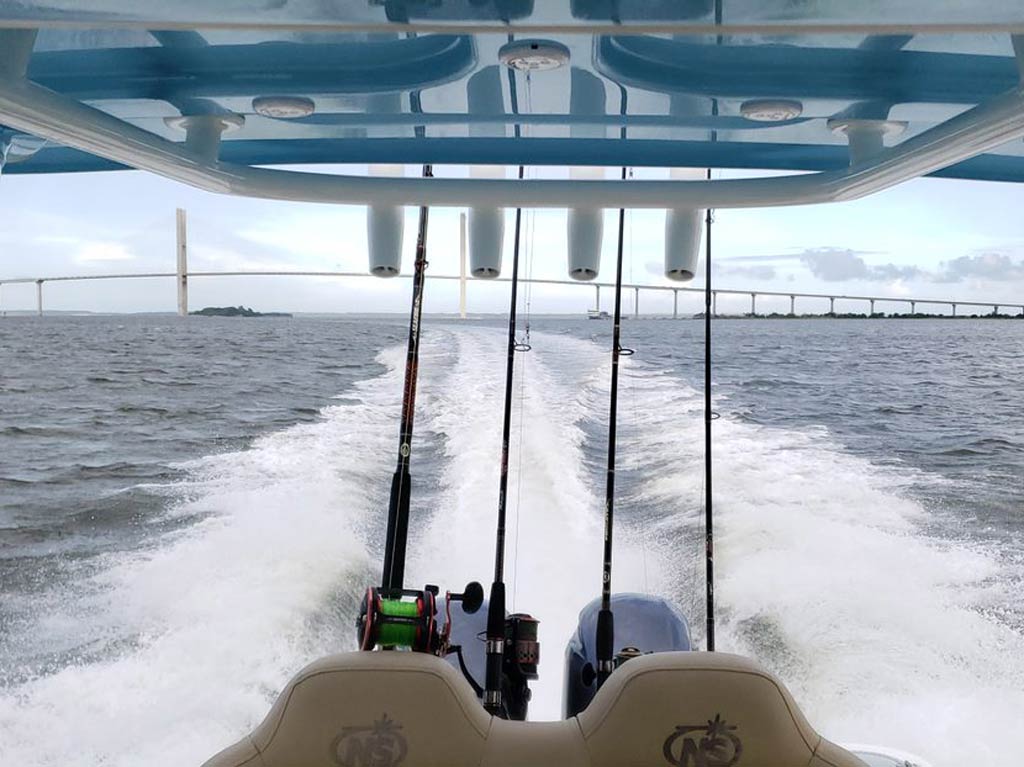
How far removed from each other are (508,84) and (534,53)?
301 mm

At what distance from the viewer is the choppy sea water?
3293 mm

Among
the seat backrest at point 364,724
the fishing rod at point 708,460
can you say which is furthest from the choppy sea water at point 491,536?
the seat backrest at point 364,724

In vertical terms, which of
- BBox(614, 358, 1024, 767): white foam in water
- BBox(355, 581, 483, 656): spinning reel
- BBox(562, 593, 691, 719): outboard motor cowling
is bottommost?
BBox(614, 358, 1024, 767): white foam in water

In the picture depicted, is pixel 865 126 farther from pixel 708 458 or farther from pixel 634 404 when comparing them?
pixel 634 404

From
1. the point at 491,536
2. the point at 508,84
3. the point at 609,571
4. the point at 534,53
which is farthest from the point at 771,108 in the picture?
the point at 491,536

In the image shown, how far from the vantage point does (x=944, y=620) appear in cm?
408

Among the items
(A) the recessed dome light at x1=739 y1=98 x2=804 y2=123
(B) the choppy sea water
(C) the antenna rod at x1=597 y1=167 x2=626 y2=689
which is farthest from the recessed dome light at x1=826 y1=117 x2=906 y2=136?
(B) the choppy sea water

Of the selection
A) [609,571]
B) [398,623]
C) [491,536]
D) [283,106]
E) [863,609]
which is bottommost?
[863,609]

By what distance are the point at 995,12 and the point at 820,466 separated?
20.7ft

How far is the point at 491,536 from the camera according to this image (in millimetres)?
4895

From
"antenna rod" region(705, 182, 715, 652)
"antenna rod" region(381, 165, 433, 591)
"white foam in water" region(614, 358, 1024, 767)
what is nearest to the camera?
"antenna rod" region(381, 165, 433, 591)

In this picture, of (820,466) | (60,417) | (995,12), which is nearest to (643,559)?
(820,466)

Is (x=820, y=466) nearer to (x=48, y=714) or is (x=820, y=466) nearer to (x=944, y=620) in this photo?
(x=944, y=620)

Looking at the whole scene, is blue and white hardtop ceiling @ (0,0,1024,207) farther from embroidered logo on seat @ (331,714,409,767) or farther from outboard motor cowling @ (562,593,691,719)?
outboard motor cowling @ (562,593,691,719)
